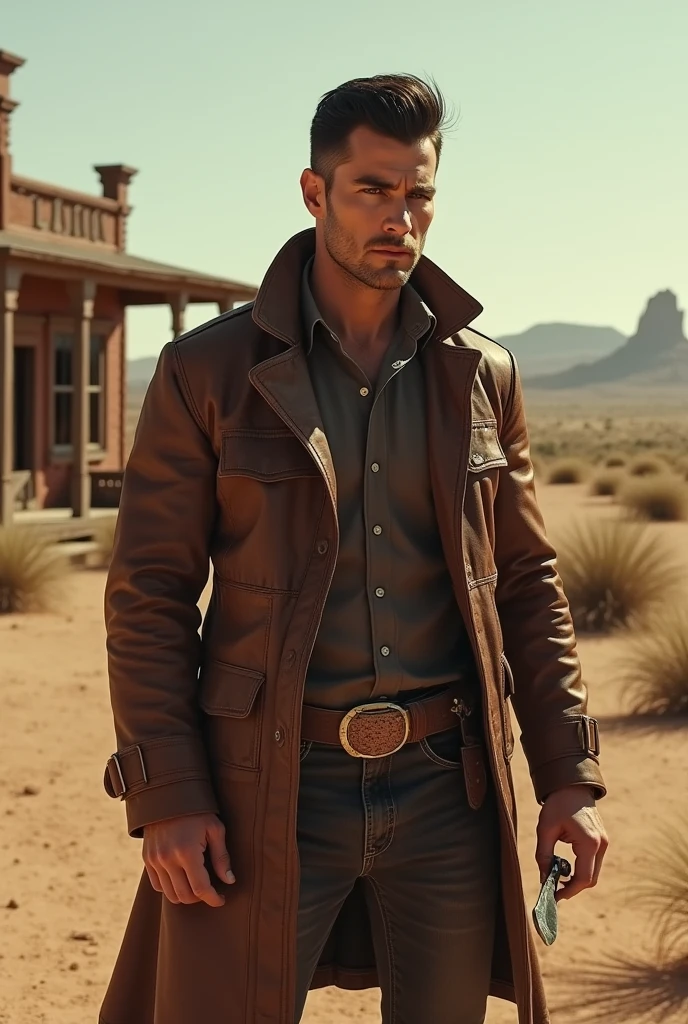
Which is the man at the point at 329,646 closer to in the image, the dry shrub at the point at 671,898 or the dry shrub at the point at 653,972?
the dry shrub at the point at 653,972

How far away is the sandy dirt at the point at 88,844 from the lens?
441 cm

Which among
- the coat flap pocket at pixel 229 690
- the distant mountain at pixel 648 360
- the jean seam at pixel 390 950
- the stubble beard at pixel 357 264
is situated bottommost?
the jean seam at pixel 390 950

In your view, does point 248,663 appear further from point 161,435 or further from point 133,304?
point 133,304

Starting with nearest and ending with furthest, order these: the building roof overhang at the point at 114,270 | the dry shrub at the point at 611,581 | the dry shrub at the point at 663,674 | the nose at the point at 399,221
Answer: the nose at the point at 399,221, the dry shrub at the point at 663,674, the dry shrub at the point at 611,581, the building roof overhang at the point at 114,270

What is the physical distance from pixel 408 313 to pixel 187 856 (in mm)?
1071

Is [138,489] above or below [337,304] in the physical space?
below

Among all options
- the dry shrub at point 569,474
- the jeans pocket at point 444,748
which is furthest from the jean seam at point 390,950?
the dry shrub at point 569,474

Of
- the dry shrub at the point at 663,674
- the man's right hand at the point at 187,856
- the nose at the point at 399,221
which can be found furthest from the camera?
the dry shrub at the point at 663,674

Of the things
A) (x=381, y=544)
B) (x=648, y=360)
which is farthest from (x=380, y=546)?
(x=648, y=360)

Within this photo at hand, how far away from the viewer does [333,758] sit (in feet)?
7.60

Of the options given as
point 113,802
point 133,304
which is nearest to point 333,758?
point 113,802

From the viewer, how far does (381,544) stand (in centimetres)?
234

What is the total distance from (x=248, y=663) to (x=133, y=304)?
16347 millimetres

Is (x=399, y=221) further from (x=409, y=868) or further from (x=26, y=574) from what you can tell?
(x=26, y=574)
